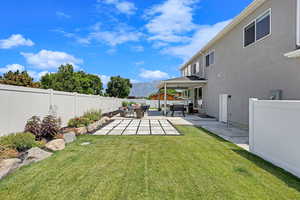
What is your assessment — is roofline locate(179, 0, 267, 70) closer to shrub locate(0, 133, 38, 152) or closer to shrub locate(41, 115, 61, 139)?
shrub locate(41, 115, 61, 139)

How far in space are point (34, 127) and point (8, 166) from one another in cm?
213

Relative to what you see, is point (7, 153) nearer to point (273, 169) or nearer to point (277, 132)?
point (273, 169)

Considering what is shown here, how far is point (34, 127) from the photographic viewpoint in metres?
5.58

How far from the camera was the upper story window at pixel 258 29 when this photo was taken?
7.49 m

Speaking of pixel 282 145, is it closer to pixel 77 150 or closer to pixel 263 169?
pixel 263 169

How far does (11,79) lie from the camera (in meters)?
16.4

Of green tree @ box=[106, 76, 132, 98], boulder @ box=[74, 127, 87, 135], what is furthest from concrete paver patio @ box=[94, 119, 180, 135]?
green tree @ box=[106, 76, 132, 98]

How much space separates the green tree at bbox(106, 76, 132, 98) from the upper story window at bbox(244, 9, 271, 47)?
101 ft

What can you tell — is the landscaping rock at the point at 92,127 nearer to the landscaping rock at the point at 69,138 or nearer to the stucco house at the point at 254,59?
the landscaping rock at the point at 69,138

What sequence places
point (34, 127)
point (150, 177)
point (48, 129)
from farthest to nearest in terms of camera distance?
point (48, 129)
point (34, 127)
point (150, 177)

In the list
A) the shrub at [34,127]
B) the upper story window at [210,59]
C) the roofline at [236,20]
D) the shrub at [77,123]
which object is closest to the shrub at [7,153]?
the shrub at [34,127]

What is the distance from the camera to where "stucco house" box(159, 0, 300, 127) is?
20.3 feet

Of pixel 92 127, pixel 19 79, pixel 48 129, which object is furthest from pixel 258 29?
pixel 19 79

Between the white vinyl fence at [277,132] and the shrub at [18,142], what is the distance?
20.6ft
